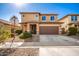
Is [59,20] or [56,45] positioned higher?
[59,20]

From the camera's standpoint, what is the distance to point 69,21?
8422 mm

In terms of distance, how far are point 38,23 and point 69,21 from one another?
204cm

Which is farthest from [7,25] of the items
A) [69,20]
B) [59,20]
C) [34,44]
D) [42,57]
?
[69,20]

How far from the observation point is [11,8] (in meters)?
7.66

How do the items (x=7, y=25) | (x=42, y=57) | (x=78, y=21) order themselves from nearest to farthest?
1. (x=42, y=57)
2. (x=7, y=25)
3. (x=78, y=21)

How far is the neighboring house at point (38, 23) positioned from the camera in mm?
8267

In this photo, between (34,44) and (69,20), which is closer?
(34,44)

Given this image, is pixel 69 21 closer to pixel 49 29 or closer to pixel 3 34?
pixel 49 29

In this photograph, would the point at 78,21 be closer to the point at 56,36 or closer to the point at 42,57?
the point at 56,36

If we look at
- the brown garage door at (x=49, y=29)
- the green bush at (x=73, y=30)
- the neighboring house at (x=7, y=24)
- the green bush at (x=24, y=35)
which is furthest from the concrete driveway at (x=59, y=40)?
the neighboring house at (x=7, y=24)

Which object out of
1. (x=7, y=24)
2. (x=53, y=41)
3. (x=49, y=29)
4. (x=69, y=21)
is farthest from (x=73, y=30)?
(x=7, y=24)

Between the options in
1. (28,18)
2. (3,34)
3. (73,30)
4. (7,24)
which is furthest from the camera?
(28,18)

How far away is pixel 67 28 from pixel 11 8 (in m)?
3.57

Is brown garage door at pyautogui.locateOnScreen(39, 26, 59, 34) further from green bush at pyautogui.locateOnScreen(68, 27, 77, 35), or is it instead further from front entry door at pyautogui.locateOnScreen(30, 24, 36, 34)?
green bush at pyautogui.locateOnScreen(68, 27, 77, 35)
